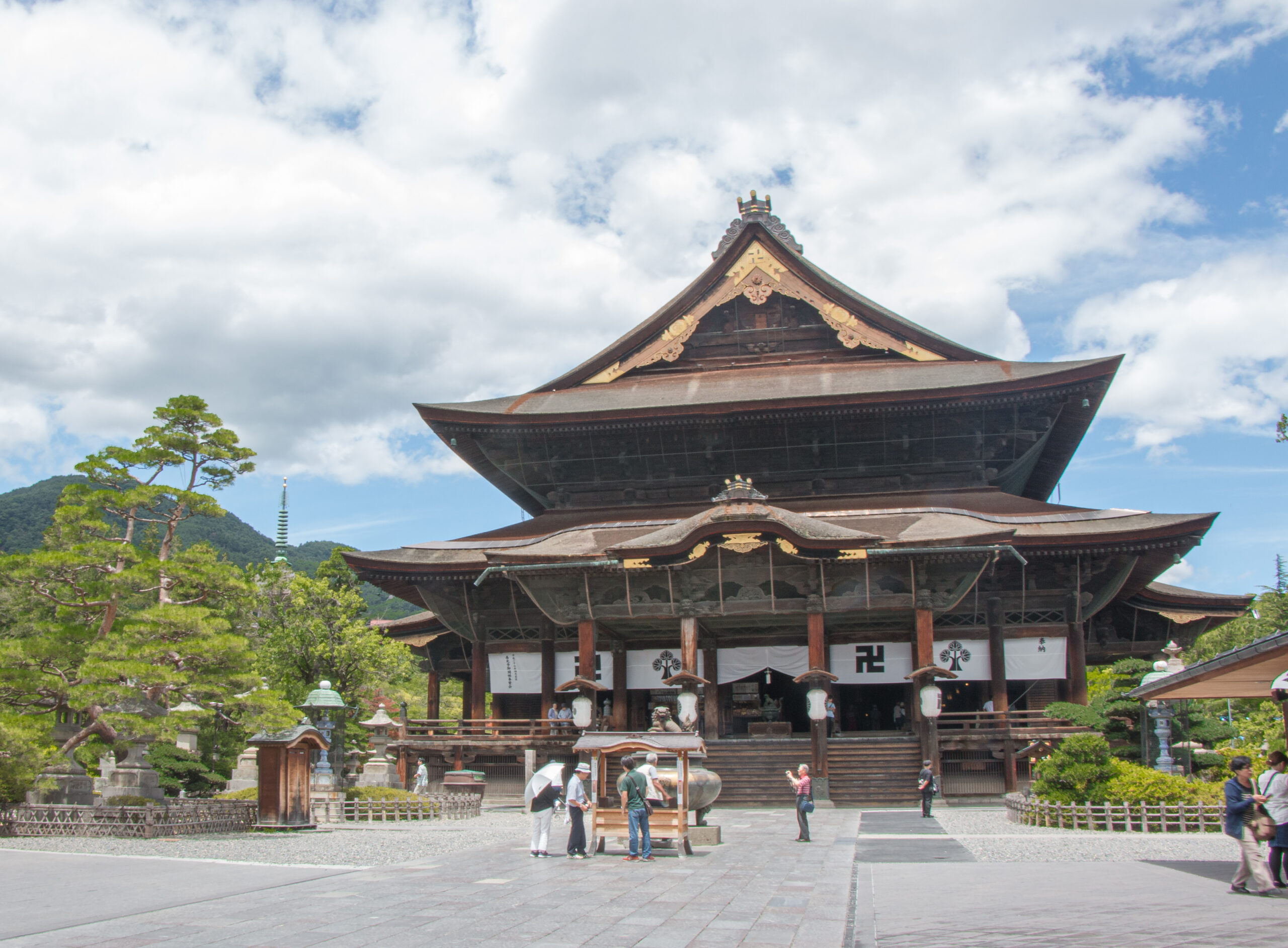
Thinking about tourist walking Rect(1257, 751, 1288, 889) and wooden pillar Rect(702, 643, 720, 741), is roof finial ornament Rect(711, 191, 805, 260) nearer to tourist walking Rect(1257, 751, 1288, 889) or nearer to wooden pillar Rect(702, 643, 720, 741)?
wooden pillar Rect(702, 643, 720, 741)

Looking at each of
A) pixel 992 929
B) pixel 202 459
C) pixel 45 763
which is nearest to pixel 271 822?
pixel 45 763

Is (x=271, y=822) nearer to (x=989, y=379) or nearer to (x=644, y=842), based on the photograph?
(x=644, y=842)

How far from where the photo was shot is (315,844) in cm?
1675

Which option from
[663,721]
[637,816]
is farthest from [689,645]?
[637,816]

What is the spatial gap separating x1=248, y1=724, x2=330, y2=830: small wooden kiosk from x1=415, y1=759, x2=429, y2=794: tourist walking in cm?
881

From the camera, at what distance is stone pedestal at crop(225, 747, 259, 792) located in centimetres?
3102

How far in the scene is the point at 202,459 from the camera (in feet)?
70.2

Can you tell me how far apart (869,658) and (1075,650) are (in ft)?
18.8

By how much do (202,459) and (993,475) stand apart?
22.6 metres

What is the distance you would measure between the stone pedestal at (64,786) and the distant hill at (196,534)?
211 feet

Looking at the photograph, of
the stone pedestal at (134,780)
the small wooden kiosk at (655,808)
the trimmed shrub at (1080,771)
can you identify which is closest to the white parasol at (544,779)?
the small wooden kiosk at (655,808)

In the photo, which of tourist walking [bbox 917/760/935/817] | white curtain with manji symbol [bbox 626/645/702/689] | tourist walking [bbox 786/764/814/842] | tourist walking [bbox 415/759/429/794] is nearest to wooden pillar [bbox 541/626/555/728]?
white curtain with manji symbol [bbox 626/645/702/689]

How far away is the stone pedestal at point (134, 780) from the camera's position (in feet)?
62.7

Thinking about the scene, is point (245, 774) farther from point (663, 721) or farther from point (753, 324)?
point (753, 324)
